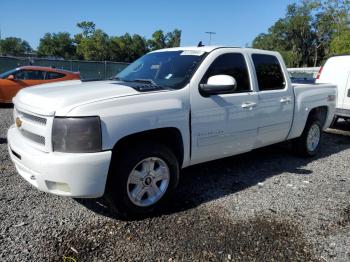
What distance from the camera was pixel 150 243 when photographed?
3336 mm

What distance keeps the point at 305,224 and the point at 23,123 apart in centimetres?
322

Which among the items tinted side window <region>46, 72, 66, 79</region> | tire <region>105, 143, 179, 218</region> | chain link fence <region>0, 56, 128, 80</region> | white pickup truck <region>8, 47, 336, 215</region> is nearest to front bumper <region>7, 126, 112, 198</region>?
white pickup truck <region>8, 47, 336, 215</region>

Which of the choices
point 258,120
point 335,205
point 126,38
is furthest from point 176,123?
point 126,38

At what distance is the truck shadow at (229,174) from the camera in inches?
165

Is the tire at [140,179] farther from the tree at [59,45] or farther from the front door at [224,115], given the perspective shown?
the tree at [59,45]

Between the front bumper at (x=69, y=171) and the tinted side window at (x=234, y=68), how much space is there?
1.86 meters

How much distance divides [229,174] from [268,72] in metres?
1.66

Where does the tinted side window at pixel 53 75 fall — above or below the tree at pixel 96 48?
below

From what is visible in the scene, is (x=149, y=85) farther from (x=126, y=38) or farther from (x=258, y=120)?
(x=126, y=38)

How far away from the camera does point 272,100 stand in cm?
523

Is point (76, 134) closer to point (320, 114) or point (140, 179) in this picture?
point (140, 179)

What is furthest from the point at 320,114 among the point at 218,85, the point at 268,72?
the point at 218,85

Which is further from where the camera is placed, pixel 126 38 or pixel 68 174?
pixel 126 38

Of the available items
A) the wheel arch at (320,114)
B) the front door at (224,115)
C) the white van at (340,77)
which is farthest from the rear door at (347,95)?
the front door at (224,115)
